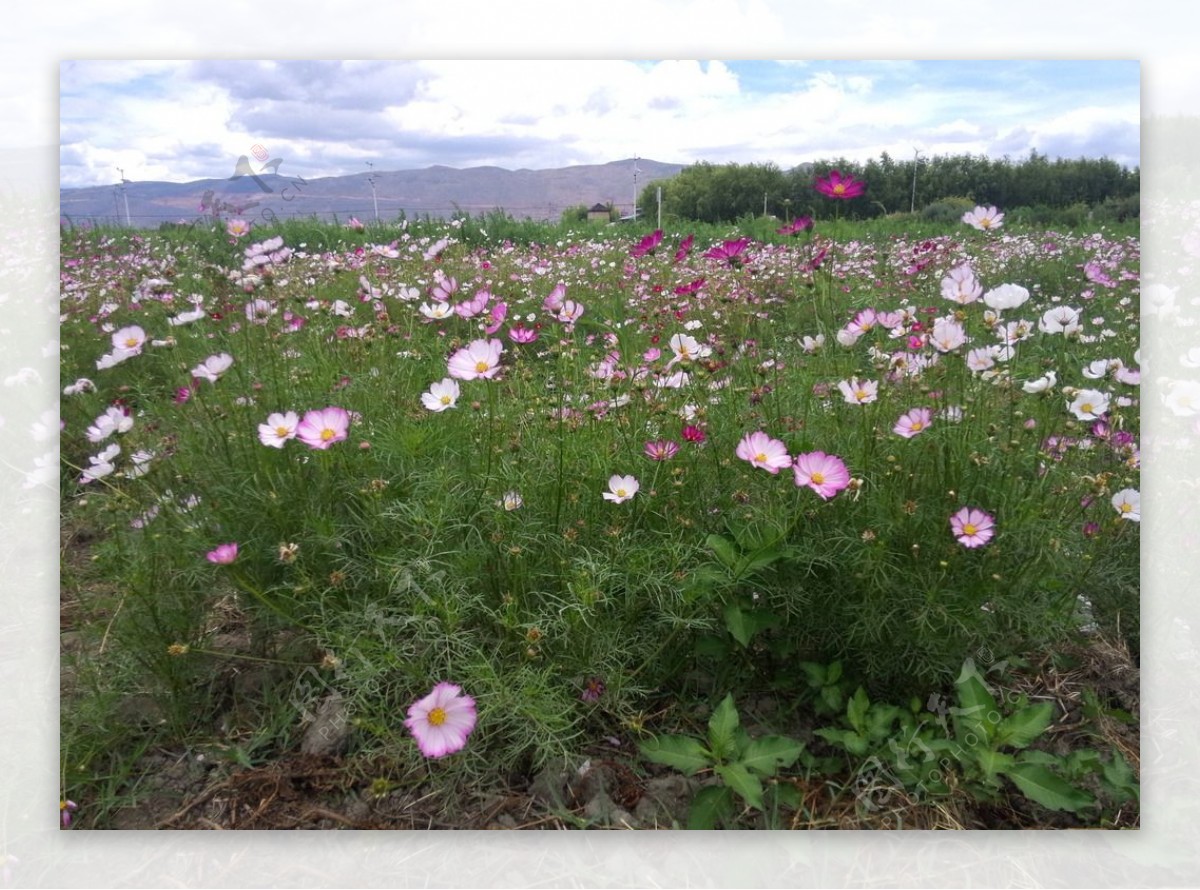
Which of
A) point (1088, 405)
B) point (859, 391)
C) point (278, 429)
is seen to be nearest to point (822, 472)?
point (859, 391)

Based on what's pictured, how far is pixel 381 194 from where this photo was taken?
5.10ft

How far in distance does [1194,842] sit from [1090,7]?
1.29 metres

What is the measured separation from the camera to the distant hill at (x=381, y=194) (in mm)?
1406

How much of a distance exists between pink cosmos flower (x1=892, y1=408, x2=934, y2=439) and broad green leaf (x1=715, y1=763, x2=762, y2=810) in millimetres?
514

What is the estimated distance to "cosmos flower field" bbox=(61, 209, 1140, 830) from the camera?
1178 mm

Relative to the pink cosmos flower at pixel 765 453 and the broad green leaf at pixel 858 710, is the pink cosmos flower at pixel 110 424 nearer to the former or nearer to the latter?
the pink cosmos flower at pixel 765 453

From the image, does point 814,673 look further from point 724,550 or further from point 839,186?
point 839,186

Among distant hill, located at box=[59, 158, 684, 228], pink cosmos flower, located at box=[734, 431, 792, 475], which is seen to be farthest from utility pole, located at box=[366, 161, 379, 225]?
pink cosmos flower, located at box=[734, 431, 792, 475]

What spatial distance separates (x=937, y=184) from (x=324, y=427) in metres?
1.17

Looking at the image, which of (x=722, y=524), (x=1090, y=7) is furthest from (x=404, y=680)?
(x=1090, y=7)

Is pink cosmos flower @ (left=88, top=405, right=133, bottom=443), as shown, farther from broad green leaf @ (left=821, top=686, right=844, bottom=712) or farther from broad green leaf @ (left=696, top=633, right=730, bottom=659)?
broad green leaf @ (left=821, top=686, right=844, bottom=712)

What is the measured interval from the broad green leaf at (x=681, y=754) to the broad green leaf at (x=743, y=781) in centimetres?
3

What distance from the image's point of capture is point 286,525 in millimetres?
1254

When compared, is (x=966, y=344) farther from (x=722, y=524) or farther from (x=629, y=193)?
(x=629, y=193)
